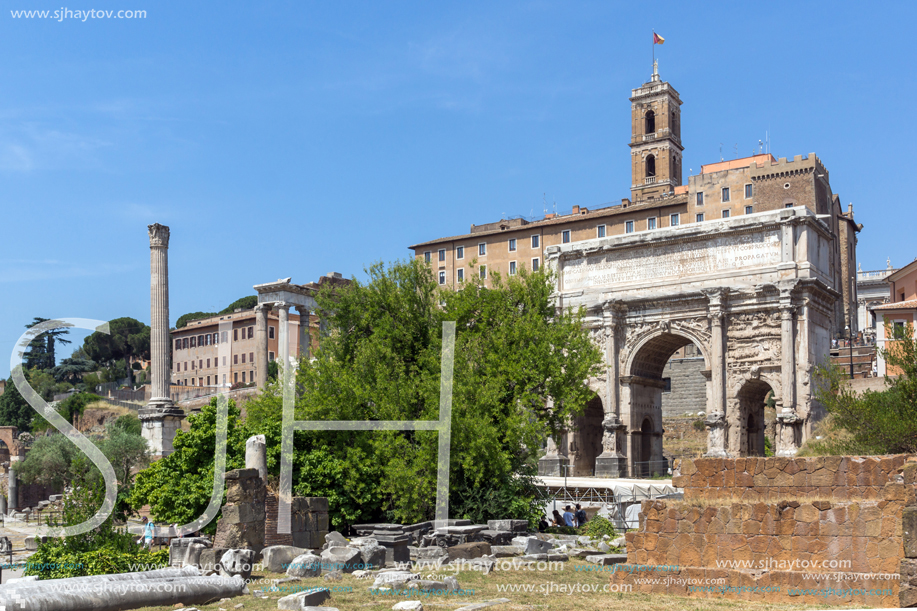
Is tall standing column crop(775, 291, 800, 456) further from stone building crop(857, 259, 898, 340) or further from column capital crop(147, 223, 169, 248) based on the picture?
stone building crop(857, 259, 898, 340)

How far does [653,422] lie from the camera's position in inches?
1651

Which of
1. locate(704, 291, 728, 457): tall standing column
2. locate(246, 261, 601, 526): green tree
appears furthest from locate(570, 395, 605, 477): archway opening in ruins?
locate(246, 261, 601, 526): green tree

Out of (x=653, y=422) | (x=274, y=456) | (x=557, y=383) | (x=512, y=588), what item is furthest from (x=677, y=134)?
(x=512, y=588)

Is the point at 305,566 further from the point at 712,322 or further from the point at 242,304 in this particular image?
the point at 242,304

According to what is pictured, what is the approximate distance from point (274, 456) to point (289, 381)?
4.12 metres

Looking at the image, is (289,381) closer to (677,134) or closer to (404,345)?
(404,345)

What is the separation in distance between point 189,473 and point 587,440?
25.0 meters

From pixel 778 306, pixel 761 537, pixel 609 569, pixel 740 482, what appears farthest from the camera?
pixel 778 306

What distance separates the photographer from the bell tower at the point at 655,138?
3361 inches

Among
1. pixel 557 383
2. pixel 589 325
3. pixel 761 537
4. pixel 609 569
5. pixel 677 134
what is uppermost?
pixel 677 134

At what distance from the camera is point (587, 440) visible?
42312mm

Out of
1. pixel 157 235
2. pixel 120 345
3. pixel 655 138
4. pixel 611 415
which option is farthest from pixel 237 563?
pixel 120 345

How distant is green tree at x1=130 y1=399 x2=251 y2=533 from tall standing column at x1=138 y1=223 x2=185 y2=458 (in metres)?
15.0

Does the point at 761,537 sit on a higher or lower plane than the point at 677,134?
lower
